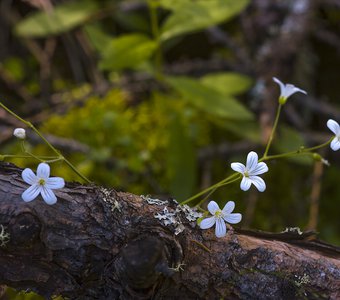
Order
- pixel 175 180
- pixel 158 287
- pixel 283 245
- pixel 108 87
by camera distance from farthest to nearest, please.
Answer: pixel 108 87
pixel 175 180
pixel 283 245
pixel 158 287

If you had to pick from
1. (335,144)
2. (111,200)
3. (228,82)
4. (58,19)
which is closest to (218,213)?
(111,200)

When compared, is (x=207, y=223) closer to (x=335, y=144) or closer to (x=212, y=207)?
(x=212, y=207)

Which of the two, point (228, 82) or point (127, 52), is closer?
point (127, 52)

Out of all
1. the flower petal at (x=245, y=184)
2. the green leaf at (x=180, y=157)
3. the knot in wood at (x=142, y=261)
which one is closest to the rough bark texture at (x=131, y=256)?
the knot in wood at (x=142, y=261)

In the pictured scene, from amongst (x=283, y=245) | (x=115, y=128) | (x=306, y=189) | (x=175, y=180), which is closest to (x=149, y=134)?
(x=115, y=128)

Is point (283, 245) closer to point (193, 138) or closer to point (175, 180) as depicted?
point (175, 180)

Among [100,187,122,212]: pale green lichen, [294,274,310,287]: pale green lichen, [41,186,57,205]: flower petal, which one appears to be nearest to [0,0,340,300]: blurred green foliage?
[294,274,310,287]: pale green lichen
